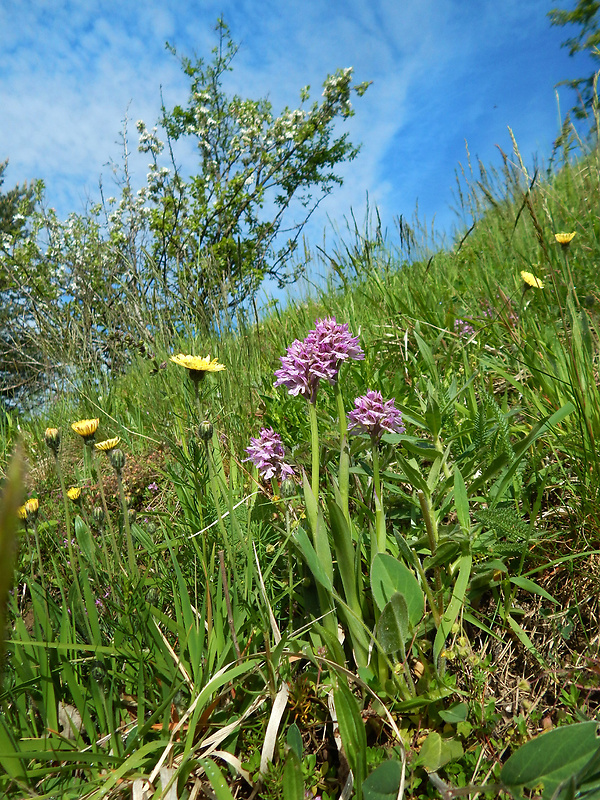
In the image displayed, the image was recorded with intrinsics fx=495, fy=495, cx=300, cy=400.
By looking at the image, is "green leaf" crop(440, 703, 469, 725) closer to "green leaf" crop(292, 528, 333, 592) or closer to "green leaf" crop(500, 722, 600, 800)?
"green leaf" crop(500, 722, 600, 800)

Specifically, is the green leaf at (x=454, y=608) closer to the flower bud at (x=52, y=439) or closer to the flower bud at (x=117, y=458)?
the flower bud at (x=117, y=458)

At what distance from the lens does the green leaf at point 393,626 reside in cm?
103

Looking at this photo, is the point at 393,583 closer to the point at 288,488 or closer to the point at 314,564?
the point at 314,564

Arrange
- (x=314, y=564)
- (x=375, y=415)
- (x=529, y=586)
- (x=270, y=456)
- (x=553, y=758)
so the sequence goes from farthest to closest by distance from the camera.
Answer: (x=270, y=456) → (x=375, y=415) → (x=529, y=586) → (x=314, y=564) → (x=553, y=758)

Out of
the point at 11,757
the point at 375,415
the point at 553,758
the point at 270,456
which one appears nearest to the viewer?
the point at 553,758

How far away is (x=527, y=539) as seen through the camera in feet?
4.11

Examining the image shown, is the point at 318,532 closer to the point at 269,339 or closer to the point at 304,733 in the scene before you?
the point at 304,733

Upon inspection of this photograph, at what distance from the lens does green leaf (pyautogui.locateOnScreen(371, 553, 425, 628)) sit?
3.74 ft

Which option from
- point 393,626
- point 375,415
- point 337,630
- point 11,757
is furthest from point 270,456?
point 11,757

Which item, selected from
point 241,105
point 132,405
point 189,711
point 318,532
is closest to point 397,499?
point 318,532

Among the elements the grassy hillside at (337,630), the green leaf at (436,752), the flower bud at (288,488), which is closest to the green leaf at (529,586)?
the grassy hillside at (337,630)

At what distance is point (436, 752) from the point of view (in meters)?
1.01

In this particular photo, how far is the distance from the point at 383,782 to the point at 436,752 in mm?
158

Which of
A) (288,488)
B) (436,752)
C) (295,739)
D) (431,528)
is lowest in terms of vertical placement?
(436,752)
